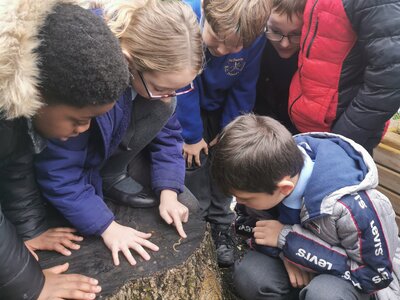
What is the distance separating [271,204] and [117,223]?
2.14 ft

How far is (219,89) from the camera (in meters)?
2.58

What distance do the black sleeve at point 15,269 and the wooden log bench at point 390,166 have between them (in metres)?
2.26

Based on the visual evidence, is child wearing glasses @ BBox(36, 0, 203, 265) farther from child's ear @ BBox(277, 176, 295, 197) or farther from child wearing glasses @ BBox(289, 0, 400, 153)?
child wearing glasses @ BBox(289, 0, 400, 153)

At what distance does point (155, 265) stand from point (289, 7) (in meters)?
1.46

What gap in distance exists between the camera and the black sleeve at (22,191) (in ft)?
4.91

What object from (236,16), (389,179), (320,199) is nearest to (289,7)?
(236,16)

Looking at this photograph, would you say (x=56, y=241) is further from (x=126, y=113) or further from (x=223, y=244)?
(x=223, y=244)

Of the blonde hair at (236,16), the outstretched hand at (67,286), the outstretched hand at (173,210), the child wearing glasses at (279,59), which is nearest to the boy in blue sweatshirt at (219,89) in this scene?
the blonde hair at (236,16)

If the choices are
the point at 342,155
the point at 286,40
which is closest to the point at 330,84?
the point at 286,40

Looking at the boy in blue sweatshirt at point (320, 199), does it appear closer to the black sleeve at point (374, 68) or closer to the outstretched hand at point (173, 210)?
the outstretched hand at point (173, 210)

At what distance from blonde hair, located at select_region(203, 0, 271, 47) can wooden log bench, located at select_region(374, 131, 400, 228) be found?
51.3 inches

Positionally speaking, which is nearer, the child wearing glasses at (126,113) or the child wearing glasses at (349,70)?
the child wearing glasses at (126,113)

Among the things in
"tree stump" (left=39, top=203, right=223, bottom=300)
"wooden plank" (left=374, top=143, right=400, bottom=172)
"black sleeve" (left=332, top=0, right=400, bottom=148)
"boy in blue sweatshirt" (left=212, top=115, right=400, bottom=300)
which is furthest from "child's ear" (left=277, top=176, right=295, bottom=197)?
"wooden plank" (left=374, top=143, right=400, bottom=172)

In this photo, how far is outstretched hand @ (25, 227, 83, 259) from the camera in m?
1.68
